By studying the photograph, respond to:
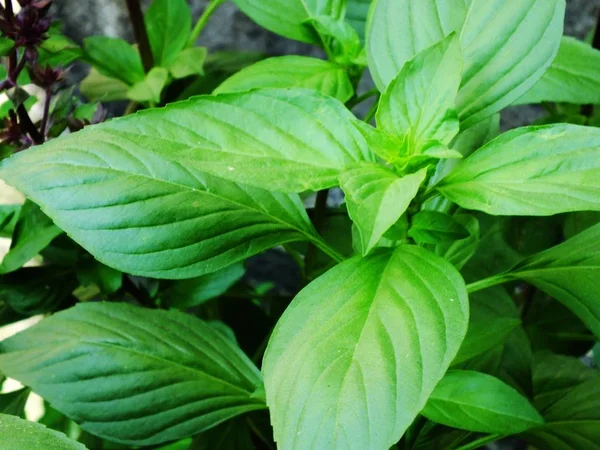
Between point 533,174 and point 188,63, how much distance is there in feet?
1.56

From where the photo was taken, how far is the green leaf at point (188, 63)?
79 cm

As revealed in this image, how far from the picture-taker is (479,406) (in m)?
0.54

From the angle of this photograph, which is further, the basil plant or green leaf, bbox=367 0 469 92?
green leaf, bbox=367 0 469 92

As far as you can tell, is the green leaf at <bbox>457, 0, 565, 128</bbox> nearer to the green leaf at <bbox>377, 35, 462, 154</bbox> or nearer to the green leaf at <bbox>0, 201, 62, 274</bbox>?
the green leaf at <bbox>377, 35, 462, 154</bbox>

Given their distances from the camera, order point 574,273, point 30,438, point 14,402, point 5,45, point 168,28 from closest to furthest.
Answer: point 30,438
point 574,273
point 5,45
point 14,402
point 168,28

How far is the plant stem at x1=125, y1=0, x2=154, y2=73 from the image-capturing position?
0.80 meters

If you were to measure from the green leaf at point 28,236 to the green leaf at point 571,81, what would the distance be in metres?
0.46

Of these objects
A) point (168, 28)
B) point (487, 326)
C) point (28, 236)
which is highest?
point (168, 28)

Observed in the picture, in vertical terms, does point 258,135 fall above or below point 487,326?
above

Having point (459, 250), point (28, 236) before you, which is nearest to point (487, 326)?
point (459, 250)

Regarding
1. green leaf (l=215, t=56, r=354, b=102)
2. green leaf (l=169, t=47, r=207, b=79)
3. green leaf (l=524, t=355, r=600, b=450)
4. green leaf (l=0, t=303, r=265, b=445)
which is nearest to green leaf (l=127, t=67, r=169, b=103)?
green leaf (l=169, t=47, r=207, b=79)

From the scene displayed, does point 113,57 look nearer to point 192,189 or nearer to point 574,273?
point 192,189

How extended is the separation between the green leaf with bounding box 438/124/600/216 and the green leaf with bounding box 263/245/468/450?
0.18 ft

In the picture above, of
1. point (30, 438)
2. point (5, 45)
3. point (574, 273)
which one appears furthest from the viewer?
point (5, 45)
